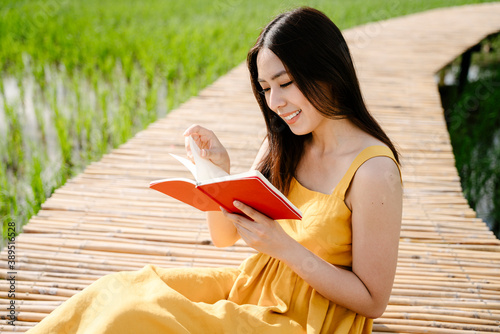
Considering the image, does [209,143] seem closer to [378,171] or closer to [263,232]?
[263,232]

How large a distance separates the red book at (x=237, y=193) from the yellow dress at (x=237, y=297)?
0.20 m

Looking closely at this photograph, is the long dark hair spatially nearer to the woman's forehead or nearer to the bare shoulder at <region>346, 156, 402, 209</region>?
the woman's forehead

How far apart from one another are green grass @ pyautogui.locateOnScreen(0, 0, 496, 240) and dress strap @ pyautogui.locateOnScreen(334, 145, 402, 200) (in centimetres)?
50

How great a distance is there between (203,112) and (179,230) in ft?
6.08

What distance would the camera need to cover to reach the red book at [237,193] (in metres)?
1.11

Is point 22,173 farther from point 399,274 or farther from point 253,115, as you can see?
point 399,274

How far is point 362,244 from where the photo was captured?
1282 millimetres

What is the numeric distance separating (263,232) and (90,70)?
499 centimetres

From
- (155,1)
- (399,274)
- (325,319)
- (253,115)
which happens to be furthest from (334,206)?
(155,1)

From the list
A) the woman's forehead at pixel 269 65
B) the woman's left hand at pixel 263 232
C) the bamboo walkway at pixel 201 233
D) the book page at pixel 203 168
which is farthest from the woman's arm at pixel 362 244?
the bamboo walkway at pixel 201 233

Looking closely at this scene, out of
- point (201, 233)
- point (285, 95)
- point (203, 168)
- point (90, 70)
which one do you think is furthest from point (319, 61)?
point (90, 70)

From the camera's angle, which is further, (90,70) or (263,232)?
(90,70)

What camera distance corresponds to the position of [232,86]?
487 centimetres

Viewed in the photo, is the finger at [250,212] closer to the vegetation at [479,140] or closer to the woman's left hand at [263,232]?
the woman's left hand at [263,232]
